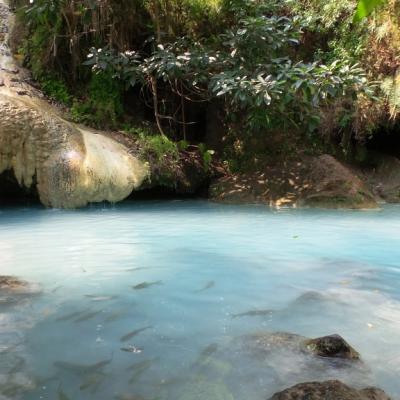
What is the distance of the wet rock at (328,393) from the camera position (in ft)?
5.84

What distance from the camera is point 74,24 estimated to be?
9.52 metres

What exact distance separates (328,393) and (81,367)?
115cm

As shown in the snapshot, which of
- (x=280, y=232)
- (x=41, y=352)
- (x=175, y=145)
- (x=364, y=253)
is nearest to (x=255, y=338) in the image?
(x=41, y=352)

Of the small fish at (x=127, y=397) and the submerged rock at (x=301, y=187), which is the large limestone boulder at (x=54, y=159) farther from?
the small fish at (x=127, y=397)

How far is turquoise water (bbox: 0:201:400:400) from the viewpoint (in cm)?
218

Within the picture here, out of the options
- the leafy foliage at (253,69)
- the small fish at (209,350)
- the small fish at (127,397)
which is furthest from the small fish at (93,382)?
the leafy foliage at (253,69)

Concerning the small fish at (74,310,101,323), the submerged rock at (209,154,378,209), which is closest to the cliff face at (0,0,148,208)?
the submerged rock at (209,154,378,209)

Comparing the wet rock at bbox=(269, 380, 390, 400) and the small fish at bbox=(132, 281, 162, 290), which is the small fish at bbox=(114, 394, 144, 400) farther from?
the small fish at bbox=(132, 281, 162, 290)

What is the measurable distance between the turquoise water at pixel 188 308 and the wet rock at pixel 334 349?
7 centimetres

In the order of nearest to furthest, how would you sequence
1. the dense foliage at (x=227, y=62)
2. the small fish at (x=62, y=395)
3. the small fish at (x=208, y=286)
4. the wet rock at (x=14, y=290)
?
1. the small fish at (x=62, y=395)
2. the wet rock at (x=14, y=290)
3. the small fish at (x=208, y=286)
4. the dense foliage at (x=227, y=62)

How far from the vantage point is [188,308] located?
311 cm

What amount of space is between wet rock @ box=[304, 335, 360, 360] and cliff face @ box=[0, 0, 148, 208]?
5.87 metres

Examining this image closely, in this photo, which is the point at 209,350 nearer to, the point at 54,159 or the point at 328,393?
the point at 328,393

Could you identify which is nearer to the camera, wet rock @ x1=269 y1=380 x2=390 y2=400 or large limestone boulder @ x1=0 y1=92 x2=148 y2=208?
wet rock @ x1=269 y1=380 x2=390 y2=400
